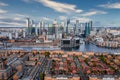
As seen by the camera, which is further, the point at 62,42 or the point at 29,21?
the point at 29,21

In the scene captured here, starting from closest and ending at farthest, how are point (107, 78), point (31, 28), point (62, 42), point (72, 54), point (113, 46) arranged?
point (107, 78) → point (72, 54) → point (62, 42) → point (113, 46) → point (31, 28)

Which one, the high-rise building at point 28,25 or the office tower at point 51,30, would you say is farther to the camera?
the high-rise building at point 28,25

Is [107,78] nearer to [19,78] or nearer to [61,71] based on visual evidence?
[61,71]

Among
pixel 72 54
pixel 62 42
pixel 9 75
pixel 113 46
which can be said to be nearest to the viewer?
pixel 9 75

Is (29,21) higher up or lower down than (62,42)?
higher up

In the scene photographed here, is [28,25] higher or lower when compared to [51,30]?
higher

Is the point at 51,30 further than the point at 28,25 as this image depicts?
No

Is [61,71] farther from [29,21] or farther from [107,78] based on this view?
[29,21]

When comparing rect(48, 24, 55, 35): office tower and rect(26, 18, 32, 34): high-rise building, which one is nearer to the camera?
rect(48, 24, 55, 35): office tower

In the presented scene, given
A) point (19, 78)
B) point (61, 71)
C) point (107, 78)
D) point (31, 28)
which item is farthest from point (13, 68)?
point (31, 28)

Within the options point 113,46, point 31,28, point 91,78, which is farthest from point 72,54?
point 31,28
